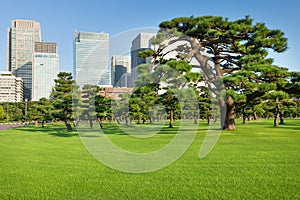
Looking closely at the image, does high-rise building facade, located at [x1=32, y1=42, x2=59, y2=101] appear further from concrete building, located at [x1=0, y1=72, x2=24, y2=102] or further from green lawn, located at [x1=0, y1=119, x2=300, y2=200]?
green lawn, located at [x1=0, y1=119, x2=300, y2=200]

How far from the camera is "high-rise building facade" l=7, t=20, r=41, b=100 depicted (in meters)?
173

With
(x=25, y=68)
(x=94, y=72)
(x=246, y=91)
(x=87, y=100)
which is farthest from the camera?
(x=25, y=68)

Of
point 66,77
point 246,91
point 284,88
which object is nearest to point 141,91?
point 246,91

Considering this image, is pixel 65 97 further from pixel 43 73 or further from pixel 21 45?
pixel 21 45

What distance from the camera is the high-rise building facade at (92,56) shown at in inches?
361

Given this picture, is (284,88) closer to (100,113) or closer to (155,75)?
(155,75)

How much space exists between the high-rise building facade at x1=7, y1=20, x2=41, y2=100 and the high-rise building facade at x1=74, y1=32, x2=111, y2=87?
558 ft

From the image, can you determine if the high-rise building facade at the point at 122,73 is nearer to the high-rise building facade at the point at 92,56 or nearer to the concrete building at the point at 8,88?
the high-rise building facade at the point at 92,56

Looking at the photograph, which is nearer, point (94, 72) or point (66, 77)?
point (94, 72)

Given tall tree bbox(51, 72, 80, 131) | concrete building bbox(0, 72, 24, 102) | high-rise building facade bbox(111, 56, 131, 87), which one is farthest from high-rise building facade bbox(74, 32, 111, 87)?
concrete building bbox(0, 72, 24, 102)

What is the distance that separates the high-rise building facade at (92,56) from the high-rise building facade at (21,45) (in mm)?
170199

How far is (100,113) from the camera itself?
26.2 meters

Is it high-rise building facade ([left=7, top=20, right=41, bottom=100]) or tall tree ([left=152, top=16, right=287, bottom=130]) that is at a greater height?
high-rise building facade ([left=7, top=20, right=41, bottom=100])

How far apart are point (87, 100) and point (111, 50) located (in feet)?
66.4
